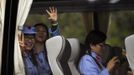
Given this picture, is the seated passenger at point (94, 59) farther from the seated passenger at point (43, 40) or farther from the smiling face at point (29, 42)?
the smiling face at point (29, 42)

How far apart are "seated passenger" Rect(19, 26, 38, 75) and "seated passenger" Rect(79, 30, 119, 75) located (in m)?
0.52

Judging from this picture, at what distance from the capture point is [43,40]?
5293mm

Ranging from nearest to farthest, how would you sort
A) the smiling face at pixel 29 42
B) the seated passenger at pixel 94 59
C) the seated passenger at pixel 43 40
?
the seated passenger at pixel 94 59
the seated passenger at pixel 43 40
the smiling face at pixel 29 42

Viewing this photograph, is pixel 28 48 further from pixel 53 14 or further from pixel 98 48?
pixel 98 48

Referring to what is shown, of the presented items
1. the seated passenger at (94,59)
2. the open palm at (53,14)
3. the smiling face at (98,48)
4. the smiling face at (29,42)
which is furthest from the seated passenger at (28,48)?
the smiling face at (98,48)

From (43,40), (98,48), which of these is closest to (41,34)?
(43,40)

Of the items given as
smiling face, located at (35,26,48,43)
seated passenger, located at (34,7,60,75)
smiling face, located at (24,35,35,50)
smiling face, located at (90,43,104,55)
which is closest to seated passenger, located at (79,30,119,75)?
smiling face, located at (90,43,104,55)

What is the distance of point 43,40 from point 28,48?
184 mm

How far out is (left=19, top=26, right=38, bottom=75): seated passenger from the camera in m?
5.29

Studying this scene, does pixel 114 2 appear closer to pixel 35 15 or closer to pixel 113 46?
pixel 113 46

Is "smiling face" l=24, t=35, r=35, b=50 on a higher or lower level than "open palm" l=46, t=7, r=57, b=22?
lower

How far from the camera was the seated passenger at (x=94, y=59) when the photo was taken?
5.05 m

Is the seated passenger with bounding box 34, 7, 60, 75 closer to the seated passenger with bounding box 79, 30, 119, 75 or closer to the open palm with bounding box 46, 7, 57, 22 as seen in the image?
the open palm with bounding box 46, 7, 57, 22

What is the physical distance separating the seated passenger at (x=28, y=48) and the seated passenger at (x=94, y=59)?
20.3 inches
